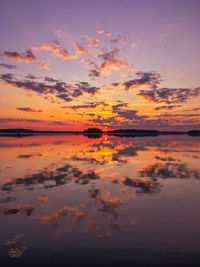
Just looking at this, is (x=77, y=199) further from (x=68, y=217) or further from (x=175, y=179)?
(x=175, y=179)

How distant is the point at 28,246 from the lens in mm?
5543

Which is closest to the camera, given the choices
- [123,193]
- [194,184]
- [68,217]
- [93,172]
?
[68,217]

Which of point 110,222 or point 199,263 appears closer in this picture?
point 199,263

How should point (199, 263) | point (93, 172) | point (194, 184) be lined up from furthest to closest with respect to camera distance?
point (93, 172) < point (194, 184) < point (199, 263)

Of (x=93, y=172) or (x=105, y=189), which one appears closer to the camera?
(x=105, y=189)

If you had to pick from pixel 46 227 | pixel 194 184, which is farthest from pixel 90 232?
pixel 194 184

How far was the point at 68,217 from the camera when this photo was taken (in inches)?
290

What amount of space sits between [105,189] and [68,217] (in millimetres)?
3814

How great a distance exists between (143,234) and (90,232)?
1.65 m

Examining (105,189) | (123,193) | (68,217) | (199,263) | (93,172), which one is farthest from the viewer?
(93,172)

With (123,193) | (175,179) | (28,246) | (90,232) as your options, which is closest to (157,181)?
(175,179)

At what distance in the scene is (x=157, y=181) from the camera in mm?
12500

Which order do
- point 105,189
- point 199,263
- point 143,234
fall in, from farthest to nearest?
point 105,189
point 143,234
point 199,263

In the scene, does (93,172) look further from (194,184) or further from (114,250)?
(114,250)
